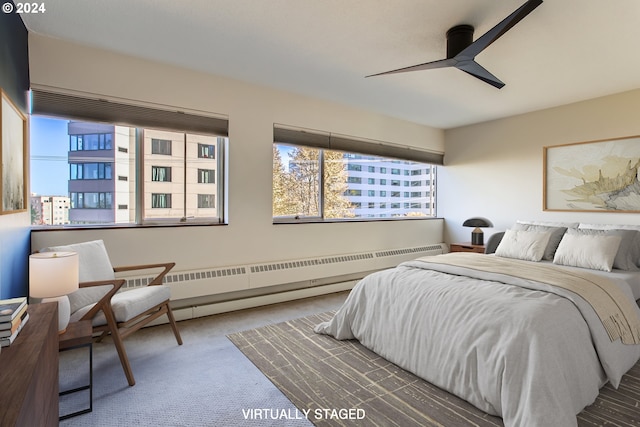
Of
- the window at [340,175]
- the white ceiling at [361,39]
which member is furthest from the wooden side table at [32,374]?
the window at [340,175]

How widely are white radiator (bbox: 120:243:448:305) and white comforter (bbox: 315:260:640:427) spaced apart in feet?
4.56

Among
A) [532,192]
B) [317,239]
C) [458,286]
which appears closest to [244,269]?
[317,239]

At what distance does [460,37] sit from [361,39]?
0.72m

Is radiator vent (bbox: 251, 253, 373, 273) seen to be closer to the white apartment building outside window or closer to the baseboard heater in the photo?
the baseboard heater

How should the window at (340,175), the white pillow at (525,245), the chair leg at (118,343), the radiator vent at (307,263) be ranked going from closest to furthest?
the chair leg at (118,343) < the white pillow at (525,245) < the radiator vent at (307,263) < the window at (340,175)

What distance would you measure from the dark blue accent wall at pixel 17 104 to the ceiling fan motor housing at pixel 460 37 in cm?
283

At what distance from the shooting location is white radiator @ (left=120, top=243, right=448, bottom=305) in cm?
315

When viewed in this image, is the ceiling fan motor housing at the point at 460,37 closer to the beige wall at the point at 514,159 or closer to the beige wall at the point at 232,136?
the beige wall at the point at 232,136

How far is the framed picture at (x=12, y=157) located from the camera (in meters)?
1.79

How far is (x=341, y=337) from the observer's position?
2779 mm

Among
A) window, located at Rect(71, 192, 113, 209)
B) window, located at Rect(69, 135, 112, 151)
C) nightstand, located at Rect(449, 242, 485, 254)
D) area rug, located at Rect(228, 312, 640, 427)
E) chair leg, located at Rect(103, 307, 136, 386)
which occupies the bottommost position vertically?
area rug, located at Rect(228, 312, 640, 427)

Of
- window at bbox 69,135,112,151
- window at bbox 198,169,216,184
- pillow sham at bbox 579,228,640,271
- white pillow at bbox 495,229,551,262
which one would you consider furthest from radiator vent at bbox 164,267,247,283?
pillow sham at bbox 579,228,640,271

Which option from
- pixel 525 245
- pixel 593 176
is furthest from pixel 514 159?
pixel 525 245

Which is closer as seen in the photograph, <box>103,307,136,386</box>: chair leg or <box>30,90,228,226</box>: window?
<box>103,307,136,386</box>: chair leg
